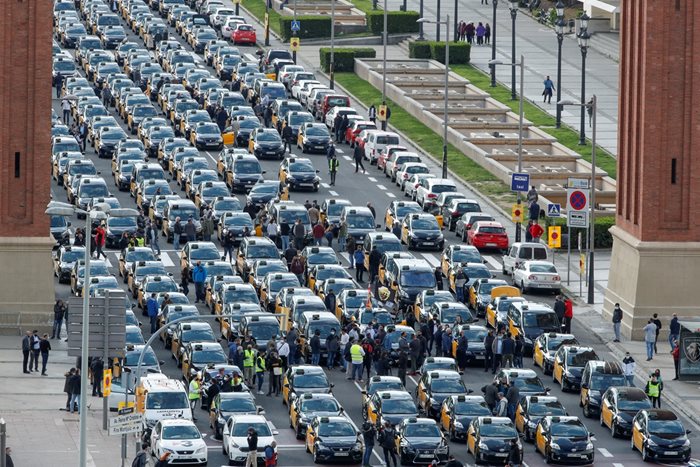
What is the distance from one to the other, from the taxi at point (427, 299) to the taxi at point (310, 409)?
12688mm

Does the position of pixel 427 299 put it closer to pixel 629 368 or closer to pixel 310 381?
pixel 629 368

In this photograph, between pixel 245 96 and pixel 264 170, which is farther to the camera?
pixel 245 96

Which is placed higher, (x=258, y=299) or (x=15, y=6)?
(x=15, y=6)

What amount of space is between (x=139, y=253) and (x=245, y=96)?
36750 millimetres

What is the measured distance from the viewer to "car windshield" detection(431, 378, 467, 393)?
74.7 m

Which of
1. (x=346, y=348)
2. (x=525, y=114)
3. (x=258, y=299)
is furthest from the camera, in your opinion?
(x=525, y=114)

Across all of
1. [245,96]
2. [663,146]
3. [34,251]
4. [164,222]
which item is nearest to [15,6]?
[34,251]

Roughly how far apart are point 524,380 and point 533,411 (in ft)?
9.34

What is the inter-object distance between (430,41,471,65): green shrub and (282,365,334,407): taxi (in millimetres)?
63980

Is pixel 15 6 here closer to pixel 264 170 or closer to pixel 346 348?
pixel 346 348

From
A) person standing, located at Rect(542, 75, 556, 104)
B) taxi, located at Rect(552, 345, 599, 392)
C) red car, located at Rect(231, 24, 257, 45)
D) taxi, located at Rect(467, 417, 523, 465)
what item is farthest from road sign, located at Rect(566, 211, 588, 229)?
red car, located at Rect(231, 24, 257, 45)

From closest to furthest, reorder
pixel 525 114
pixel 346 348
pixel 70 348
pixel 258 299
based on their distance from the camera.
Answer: pixel 70 348, pixel 346 348, pixel 258 299, pixel 525 114

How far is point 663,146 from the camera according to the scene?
87.6 meters

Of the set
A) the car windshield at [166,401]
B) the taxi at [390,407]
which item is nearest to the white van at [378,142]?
the taxi at [390,407]
